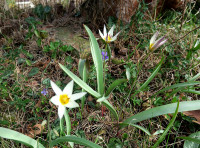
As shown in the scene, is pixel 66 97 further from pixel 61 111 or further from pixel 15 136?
pixel 15 136

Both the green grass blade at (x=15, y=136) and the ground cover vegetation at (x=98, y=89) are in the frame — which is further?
the ground cover vegetation at (x=98, y=89)

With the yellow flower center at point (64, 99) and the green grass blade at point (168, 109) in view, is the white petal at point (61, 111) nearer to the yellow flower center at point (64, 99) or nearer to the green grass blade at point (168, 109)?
the yellow flower center at point (64, 99)

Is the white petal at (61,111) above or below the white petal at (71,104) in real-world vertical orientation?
below

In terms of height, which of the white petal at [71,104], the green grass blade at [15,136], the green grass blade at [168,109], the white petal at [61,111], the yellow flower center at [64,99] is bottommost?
the green grass blade at [15,136]

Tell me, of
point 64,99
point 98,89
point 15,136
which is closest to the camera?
point 15,136

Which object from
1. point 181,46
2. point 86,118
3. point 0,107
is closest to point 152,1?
point 181,46

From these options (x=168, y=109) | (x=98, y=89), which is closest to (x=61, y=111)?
(x=98, y=89)

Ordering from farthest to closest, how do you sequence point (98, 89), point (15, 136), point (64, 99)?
point (98, 89), point (64, 99), point (15, 136)

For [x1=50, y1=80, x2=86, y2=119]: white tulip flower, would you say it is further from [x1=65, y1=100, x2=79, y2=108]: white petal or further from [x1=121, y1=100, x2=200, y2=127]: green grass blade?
[x1=121, y1=100, x2=200, y2=127]: green grass blade

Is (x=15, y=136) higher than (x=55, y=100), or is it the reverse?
(x=55, y=100)

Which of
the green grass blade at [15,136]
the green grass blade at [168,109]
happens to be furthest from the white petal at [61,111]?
the green grass blade at [168,109]
